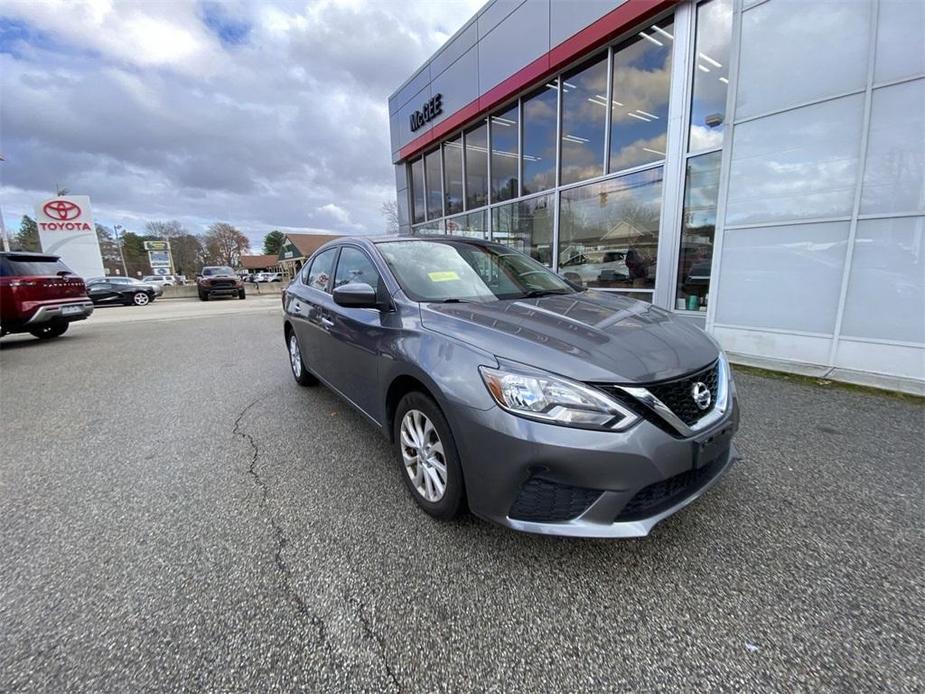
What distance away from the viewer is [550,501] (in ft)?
5.63

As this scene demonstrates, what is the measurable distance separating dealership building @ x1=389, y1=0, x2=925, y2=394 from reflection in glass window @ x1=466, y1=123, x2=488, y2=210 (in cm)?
15

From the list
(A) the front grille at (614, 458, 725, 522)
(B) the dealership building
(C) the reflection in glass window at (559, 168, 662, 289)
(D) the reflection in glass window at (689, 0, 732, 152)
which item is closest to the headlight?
(A) the front grille at (614, 458, 725, 522)

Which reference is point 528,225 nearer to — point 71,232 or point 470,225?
point 470,225

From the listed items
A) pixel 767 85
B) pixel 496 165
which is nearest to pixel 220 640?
pixel 767 85

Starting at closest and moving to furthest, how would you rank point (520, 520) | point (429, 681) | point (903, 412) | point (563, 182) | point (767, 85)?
1. point (429, 681)
2. point (520, 520)
3. point (903, 412)
4. point (767, 85)
5. point (563, 182)

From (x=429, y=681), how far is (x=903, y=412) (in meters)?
4.52

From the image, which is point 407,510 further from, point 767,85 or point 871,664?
point 767,85

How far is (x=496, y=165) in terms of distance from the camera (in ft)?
34.8

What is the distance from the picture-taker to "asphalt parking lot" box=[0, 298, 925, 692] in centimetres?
144

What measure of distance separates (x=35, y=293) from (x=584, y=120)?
10496 millimetres

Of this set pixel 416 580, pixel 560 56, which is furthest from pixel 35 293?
pixel 560 56

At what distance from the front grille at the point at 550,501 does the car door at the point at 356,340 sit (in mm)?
1236

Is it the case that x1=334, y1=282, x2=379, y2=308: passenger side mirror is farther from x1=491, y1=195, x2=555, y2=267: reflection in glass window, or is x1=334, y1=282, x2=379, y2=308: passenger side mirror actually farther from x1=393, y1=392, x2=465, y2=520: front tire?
x1=491, y1=195, x2=555, y2=267: reflection in glass window

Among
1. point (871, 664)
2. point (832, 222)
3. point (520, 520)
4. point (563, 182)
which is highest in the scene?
point (563, 182)
